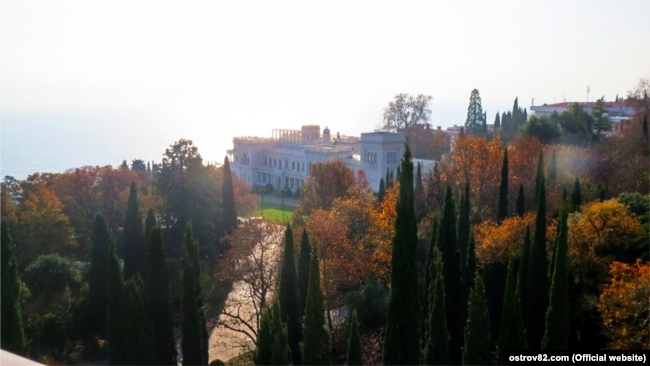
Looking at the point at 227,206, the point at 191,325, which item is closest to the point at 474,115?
the point at 227,206

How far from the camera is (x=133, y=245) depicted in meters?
19.8

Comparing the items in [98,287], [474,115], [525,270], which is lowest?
[98,287]

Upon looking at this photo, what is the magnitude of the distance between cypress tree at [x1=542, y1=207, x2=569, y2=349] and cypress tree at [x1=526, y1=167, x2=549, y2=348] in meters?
2.59

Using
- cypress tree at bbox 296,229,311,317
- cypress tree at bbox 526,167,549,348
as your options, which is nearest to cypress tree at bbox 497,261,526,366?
cypress tree at bbox 526,167,549,348

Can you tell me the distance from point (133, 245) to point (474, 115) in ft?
149

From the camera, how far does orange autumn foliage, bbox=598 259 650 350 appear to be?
35.4ft

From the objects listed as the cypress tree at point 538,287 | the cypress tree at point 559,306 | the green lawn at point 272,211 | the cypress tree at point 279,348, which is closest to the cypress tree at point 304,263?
the cypress tree at point 279,348

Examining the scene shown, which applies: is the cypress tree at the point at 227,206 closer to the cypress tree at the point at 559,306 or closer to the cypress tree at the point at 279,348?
the cypress tree at the point at 279,348

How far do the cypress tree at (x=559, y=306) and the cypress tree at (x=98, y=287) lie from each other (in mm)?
13666

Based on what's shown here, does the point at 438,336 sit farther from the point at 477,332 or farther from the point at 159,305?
the point at 159,305

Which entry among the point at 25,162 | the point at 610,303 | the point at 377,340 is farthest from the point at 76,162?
the point at 610,303

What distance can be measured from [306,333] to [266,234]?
8556 mm

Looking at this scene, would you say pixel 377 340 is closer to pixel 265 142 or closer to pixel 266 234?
pixel 266 234

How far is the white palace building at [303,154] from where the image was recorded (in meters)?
44.3
